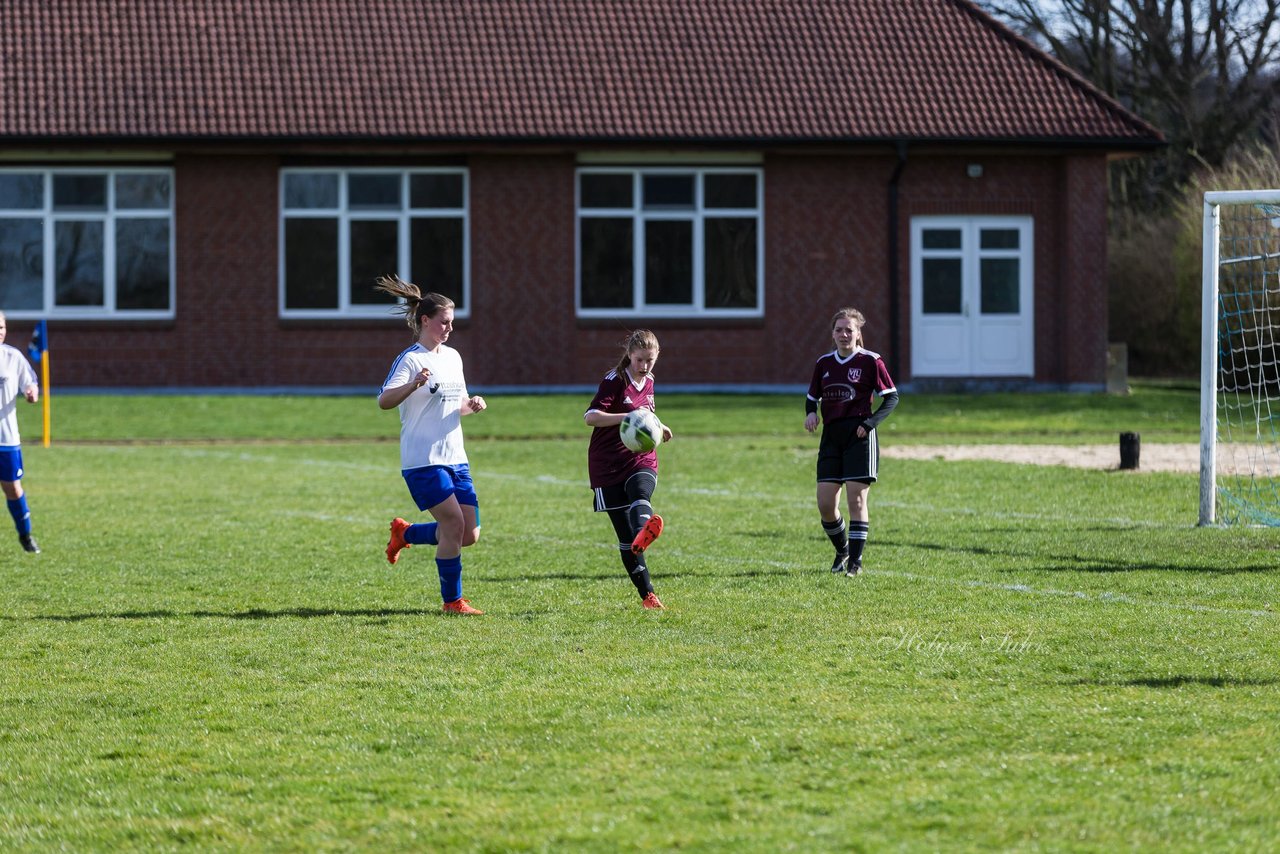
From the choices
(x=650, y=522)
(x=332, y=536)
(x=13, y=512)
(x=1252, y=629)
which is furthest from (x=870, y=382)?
(x=13, y=512)

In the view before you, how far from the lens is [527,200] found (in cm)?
3009

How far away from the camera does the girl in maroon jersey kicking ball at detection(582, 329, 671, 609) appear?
9.38 meters

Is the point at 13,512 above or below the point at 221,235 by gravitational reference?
below

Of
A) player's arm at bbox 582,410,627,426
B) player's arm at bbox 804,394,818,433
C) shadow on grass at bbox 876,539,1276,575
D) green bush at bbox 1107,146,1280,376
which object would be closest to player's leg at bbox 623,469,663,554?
player's arm at bbox 582,410,627,426

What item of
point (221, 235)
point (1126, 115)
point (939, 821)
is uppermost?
point (1126, 115)

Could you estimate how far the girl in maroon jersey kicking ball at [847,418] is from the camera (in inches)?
422

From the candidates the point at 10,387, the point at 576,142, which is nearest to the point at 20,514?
the point at 10,387

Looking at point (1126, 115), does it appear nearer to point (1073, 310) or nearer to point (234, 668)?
point (1073, 310)

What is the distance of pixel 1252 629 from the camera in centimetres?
833

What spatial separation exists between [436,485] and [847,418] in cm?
273

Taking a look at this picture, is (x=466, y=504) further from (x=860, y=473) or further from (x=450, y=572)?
(x=860, y=473)

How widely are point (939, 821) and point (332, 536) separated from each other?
8.08m

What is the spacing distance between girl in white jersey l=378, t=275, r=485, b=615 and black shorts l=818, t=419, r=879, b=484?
92.2 inches

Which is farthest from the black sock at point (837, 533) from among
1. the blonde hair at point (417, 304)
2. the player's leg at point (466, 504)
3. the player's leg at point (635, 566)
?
the blonde hair at point (417, 304)
